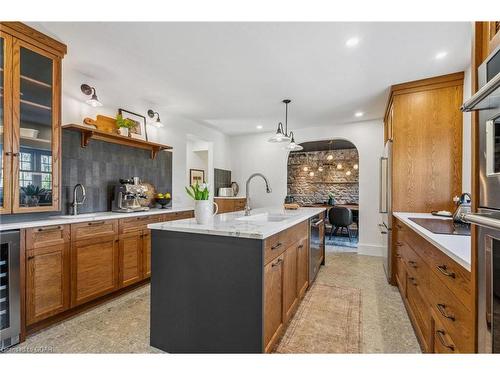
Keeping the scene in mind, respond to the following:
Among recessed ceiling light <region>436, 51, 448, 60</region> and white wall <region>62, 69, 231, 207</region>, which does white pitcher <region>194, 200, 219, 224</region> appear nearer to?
white wall <region>62, 69, 231, 207</region>

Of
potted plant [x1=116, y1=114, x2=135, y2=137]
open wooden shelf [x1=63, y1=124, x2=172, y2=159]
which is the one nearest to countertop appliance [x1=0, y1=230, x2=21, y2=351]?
open wooden shelf [x1=63, y1=124, x2=172, y2=159]

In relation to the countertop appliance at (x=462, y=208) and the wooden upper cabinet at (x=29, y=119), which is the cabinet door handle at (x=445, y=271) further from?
the wooden upper cabinet at (x=29, y=119)

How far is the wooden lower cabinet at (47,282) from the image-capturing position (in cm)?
193

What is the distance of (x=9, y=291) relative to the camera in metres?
1.79

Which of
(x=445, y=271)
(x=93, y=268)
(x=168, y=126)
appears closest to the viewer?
(x=445, y=271)

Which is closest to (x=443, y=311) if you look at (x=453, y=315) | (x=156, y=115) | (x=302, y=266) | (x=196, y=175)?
(x=453, y=315)

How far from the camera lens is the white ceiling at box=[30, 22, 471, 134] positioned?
204 centimetres

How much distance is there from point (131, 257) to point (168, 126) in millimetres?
2385

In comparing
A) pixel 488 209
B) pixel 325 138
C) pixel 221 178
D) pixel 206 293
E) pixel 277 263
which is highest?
pixel 325 138

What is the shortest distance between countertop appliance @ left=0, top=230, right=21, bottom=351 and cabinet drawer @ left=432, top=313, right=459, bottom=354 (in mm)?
2800

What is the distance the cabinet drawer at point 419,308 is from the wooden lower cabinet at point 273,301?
0.95 meters

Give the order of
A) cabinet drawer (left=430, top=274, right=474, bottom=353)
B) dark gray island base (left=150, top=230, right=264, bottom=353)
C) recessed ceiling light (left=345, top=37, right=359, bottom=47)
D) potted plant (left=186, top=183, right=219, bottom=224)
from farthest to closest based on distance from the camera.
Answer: recessed ceiling light (left=345, top=37, right=359, bottom=47) < potted plant (left=186, top=183, right=219, bottom=224) < dark gray island base (left=150, top=230, right=264, bottom=353) < cabinet drawer (left=430, top=274, right=474, bottom=353)

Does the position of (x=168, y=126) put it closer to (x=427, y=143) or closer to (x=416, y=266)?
(x=427, y=143)

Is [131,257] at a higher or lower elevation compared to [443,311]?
lower
